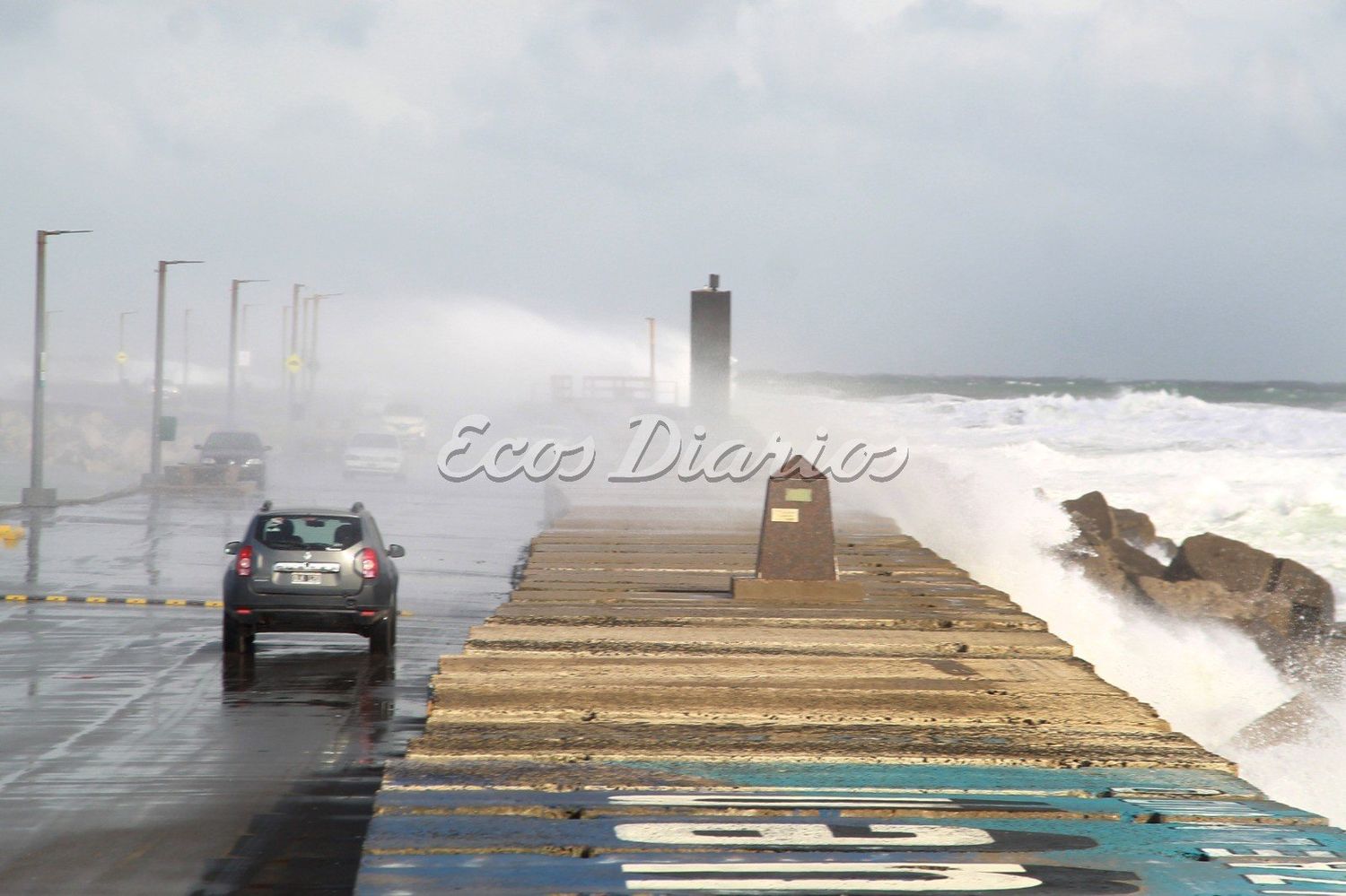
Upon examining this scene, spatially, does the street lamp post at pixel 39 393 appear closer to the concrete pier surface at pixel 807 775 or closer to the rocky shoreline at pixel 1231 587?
the rocky shoreline at pixel 1231 587

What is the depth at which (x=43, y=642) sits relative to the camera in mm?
17031

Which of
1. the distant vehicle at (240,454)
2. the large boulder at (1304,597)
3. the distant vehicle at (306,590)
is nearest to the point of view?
the distant vehicle at (306,590)

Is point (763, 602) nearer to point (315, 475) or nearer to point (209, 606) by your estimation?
point (209, 606)

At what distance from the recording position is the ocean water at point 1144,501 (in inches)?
751

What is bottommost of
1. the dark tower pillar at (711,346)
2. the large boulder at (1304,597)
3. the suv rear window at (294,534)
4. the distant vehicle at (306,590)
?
the large boulder at (1304,597)

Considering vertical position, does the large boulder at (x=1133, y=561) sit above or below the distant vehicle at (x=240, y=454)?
below

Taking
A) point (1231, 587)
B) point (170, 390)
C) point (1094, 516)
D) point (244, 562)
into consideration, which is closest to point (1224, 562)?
point (1231, 587)

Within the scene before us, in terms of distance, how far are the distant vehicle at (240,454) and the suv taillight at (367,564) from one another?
110 feet

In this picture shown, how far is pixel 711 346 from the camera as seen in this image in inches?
1248

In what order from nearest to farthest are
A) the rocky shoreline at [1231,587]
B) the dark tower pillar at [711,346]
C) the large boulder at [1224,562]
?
the rocky shoreline at [1231,587]
the large boulder at [1224,562]
the dark tower pillar at [711,346]

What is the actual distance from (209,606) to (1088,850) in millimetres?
15822

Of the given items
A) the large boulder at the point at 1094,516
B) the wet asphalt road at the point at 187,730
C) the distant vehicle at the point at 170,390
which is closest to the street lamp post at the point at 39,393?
the wet asphalt road at the point at 187,730

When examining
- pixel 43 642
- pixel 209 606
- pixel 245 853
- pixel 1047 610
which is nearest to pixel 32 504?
pixel 209 606

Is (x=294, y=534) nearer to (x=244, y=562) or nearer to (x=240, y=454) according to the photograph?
(x=244, y=562)
